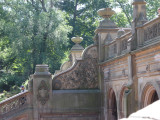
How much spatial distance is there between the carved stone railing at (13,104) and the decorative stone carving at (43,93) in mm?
511

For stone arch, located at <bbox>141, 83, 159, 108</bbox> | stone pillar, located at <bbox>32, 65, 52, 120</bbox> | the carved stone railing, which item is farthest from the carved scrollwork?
the carved stone railing

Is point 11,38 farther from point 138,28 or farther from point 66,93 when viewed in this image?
point 138,28

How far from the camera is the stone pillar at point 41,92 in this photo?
13.9m

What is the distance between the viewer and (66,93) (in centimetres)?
1427

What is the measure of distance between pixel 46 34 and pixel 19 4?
3.95m

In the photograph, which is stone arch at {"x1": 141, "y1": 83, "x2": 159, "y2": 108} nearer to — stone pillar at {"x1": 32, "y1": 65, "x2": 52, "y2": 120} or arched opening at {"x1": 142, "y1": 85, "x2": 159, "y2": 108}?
arched opening at {"x1": 142, "y1": 85, "x2": 159, "y2": 108}

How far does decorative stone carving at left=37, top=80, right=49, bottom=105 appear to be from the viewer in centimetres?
1395

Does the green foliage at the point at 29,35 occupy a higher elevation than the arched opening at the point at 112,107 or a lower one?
higher

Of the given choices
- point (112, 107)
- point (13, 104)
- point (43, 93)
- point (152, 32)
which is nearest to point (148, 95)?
point (152, 32)

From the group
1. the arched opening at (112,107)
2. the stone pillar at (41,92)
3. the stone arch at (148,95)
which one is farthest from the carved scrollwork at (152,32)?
the stone pillar at (41,92)

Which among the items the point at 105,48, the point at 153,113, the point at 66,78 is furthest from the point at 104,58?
the point at 153,113

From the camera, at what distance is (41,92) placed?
13945 mm

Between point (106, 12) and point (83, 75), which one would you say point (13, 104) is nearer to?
point (83, 75)

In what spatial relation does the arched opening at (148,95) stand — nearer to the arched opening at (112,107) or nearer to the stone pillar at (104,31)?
the arched opening at (112,107)
